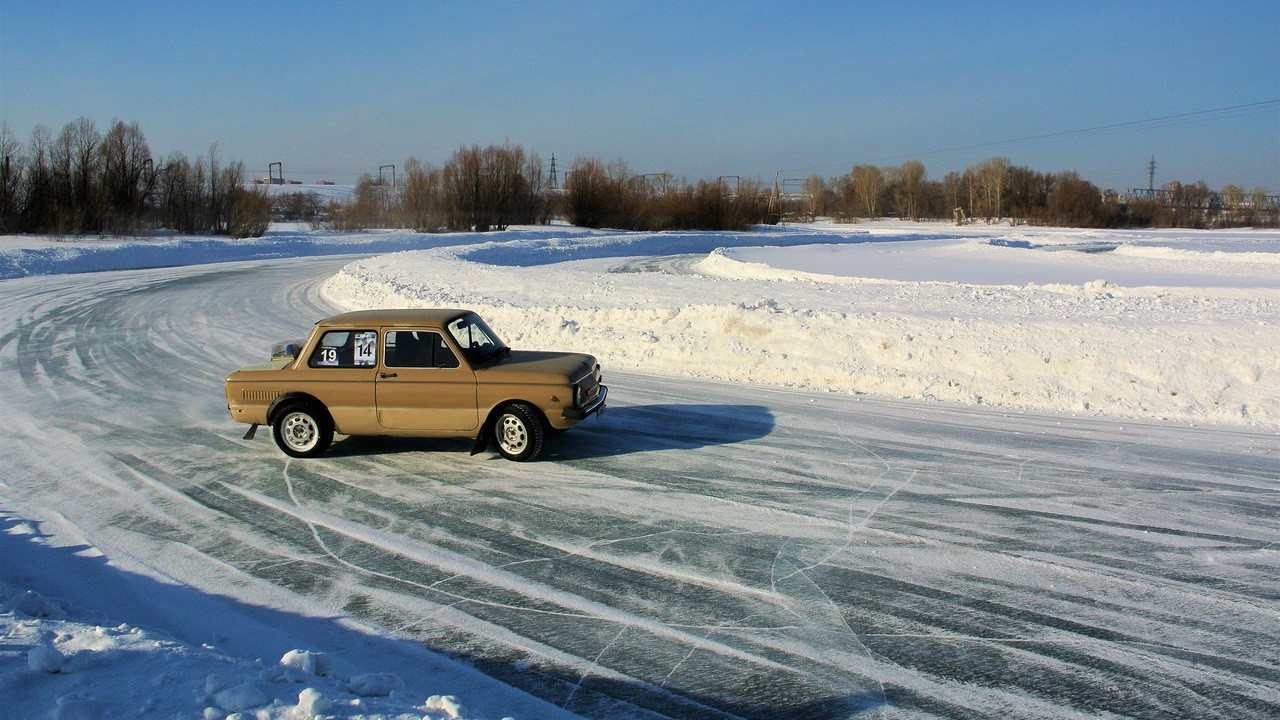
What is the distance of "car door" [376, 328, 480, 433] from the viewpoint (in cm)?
908

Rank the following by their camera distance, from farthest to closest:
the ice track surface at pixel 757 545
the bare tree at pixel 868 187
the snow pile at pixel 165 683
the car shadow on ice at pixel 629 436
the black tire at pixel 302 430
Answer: the bare tree at pixel 868 187 < the car shadow on ice at pixel 629 436 < the black tire at pixel 302 430 < the ice track surface at pixel 757 545 < the snow pile at pixel 165 683

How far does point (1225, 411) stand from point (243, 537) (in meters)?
11.0

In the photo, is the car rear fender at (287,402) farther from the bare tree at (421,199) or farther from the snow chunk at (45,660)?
the bare tree at (421,199)

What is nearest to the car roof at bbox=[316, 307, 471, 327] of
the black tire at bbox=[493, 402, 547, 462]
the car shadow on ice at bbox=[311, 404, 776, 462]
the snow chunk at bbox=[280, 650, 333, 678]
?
the black tire at bbox=[493, 402, 547, 462]

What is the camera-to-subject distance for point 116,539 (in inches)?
278

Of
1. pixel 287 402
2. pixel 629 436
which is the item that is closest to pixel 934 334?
pixel 629 436

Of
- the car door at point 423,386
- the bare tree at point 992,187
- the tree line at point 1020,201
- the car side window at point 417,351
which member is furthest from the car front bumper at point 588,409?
the bare tree at point 992,187

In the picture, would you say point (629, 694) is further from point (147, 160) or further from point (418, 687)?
point (147, 160)

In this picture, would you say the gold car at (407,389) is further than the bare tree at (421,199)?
No

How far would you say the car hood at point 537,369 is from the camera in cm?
900

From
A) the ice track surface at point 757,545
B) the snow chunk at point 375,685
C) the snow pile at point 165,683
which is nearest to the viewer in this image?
the snow pile at point 165,683

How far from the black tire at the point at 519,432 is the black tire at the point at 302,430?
1825mm

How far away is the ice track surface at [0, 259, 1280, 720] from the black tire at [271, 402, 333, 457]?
0.59ft

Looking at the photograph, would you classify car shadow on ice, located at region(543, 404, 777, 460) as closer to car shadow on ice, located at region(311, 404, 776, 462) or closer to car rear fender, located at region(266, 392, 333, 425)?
car shadow on ice, located at region(311, 404, 776, 462)
